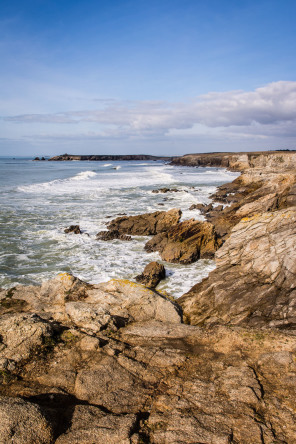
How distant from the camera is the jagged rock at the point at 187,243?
16.4 metres

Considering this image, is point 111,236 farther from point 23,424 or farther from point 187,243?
point 23,424

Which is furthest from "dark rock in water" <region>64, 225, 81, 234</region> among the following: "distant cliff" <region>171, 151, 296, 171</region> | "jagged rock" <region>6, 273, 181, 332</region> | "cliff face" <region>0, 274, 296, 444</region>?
"distant cliff" <region>171, 151, 296, 171</region>

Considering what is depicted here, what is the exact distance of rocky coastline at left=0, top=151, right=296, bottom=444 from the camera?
367 centimetres

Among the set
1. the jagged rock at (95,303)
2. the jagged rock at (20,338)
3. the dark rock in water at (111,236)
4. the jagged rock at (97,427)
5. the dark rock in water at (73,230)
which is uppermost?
the jagged rock at (20,338)

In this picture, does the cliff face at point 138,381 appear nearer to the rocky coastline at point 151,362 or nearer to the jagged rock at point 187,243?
the rocky coastline at point 151,362

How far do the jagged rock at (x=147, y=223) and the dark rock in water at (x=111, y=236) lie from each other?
27.5 inches

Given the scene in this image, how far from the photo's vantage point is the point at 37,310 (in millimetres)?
7832

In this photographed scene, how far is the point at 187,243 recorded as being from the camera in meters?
17.3

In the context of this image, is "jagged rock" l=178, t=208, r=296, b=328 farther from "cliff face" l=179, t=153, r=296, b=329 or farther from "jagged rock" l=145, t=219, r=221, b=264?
"jagged rock" l=145, t=219, r=221, b=264

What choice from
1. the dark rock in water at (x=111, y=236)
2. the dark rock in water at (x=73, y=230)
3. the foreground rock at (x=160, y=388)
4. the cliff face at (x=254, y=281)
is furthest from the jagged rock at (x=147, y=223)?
the foreground rock at (x=160, y=388)

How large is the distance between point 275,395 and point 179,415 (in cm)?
154

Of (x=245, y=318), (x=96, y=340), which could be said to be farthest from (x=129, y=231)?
(x=96, y=340)

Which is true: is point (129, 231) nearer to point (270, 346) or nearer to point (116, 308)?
point (116, 308)

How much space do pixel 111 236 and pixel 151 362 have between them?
15.7m
